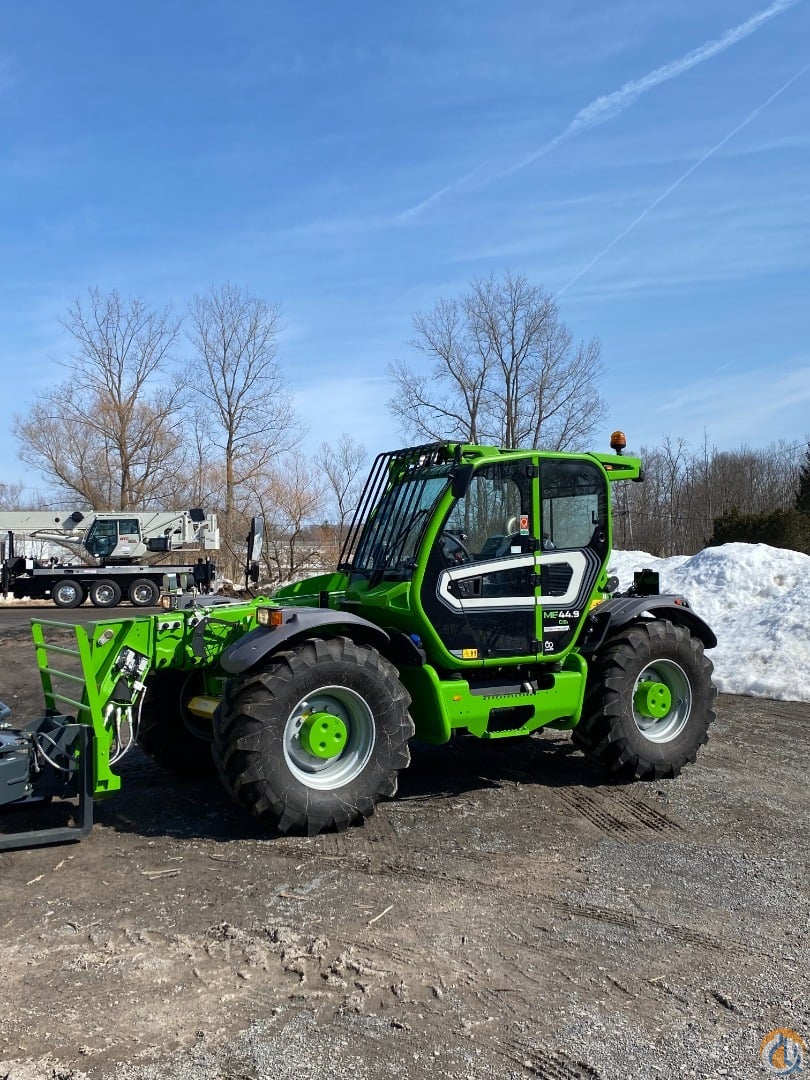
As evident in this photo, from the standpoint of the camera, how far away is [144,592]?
30.2 metres

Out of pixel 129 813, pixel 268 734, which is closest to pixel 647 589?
pixel 268 734

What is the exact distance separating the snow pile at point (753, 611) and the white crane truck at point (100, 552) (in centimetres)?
1681

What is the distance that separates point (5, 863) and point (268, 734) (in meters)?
1.64

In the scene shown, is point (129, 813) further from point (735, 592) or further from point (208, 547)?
point (208, 547)

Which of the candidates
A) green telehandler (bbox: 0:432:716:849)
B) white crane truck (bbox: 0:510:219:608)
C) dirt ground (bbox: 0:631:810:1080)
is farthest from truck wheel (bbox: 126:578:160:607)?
dirt ground (bbox: 0:631:810:1080)

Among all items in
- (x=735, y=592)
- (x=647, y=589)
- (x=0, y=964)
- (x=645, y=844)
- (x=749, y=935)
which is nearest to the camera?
(x=0, y=964)

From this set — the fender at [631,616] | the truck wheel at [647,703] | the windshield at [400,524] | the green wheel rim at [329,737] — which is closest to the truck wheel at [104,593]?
the windshield at [400,524]

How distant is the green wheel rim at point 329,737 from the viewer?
5844mm

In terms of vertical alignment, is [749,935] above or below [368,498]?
below

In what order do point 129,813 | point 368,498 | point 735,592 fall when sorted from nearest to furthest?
point 129,813, point 368,498, point 735,592

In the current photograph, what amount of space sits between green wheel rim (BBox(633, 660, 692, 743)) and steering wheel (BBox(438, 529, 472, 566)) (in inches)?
73.4

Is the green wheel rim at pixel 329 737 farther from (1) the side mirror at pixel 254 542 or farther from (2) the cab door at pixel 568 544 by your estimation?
(2) the cab door at pixel 568 544

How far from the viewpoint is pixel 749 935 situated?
4.37 m

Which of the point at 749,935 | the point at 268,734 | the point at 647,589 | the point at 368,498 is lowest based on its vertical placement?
the point at 749,935
